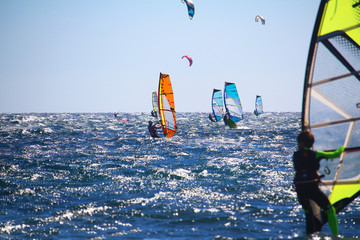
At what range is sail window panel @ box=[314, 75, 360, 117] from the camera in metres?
4.05

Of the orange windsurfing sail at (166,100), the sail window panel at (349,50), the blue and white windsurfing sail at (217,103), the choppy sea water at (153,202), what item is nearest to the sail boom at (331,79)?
the sail window panel at (349,50)

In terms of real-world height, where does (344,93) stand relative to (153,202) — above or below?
above

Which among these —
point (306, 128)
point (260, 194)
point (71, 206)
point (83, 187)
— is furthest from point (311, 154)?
point (83, 187)

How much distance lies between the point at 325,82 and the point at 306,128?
623 mm

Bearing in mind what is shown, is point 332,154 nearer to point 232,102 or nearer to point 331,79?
point 331,79

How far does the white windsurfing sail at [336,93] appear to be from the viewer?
391 centimetres

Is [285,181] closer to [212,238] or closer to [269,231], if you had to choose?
[269,231]

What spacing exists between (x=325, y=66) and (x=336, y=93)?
390 millimetres

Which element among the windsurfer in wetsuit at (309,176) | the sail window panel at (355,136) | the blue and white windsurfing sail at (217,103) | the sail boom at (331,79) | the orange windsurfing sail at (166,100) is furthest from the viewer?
the blue and white windsurfing sail at (217,103)

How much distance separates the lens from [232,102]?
2892 centimetres

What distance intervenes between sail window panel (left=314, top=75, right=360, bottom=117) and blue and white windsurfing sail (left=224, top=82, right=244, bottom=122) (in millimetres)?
24042

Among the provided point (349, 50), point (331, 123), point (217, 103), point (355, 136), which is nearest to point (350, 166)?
point (355, 136)

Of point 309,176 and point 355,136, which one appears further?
point 355,136

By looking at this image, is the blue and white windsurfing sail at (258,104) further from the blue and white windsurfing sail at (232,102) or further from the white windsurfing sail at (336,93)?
the white windsurfing sail at (336,93)
